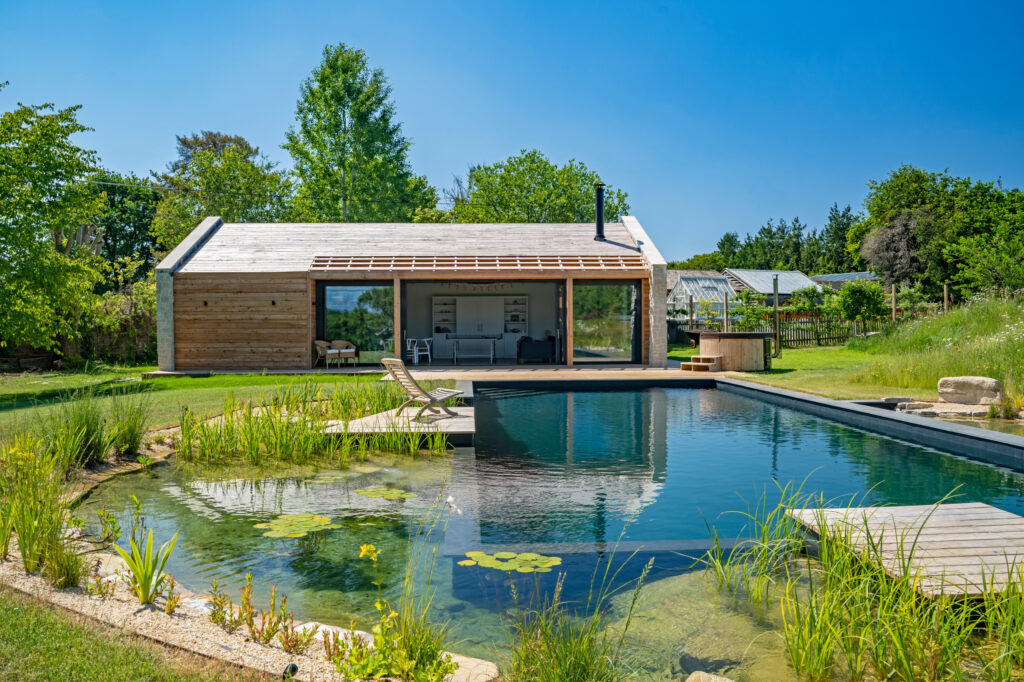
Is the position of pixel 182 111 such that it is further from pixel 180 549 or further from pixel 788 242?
pixel 788 242

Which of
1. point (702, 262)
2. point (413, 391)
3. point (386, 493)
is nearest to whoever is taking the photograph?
point (386, 493)

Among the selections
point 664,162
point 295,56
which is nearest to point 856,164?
point 664,162

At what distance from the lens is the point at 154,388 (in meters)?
12.8

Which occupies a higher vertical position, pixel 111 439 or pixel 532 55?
pixel 532 55

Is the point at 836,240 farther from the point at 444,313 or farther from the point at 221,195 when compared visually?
the point at 444,313

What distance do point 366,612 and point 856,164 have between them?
49981mm

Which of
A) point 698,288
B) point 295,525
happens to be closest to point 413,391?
point 295,525

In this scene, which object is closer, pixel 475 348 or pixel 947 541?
pixel 947 541

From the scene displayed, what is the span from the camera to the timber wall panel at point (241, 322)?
16.7 m

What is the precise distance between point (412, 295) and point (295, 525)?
16.0 m

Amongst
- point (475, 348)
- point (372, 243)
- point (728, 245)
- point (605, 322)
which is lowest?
point (475, 348)

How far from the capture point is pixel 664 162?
31172 mm

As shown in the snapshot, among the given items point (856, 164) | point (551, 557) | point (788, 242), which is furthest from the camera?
point (788, 242)

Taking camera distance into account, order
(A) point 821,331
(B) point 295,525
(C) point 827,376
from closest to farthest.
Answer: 1. (B) point 295,525
2. (C) point 827,376
3. (A) point 821,331
